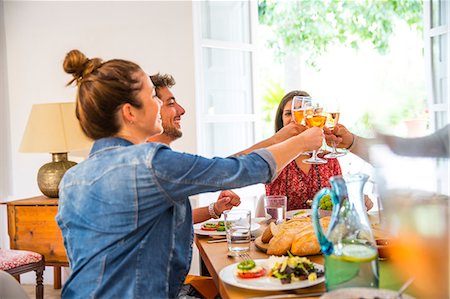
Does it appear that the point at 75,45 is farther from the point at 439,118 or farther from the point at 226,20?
the point at 439,118

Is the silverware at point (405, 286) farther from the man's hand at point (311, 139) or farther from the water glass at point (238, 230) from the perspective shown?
the water glass at point (238, 230)

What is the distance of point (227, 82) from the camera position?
A: 12.4 ft

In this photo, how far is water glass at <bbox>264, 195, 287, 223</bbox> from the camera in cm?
182

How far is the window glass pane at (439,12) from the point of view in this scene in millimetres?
3717

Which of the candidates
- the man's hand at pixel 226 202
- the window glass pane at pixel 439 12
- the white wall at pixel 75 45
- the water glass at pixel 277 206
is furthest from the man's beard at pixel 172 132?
the window glass pane at pixel 439 12

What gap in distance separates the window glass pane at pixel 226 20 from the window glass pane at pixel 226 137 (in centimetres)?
62

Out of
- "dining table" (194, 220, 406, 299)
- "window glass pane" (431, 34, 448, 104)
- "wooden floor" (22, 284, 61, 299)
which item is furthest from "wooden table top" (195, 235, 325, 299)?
"window glass pane" (431, 34, 448, 104)

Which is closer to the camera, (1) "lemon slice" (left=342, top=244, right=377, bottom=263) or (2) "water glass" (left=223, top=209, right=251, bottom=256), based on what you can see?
(1) "lemon slice" (left=342, top=244, right=377, bottom=263)

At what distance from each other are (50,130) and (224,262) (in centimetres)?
223

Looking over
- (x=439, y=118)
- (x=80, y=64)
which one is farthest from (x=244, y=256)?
(x=439, y=118)

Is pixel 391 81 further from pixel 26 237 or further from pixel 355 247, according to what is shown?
pixel 355 247

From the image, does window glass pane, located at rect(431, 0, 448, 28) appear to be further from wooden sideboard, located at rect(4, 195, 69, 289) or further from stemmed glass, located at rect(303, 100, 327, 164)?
wooden sideboard, located at rect(4, 195, 69, 289)

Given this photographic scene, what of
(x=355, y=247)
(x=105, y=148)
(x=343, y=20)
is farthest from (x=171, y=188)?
(x=343, y=20)

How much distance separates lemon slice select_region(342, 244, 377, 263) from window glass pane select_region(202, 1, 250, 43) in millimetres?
2898
